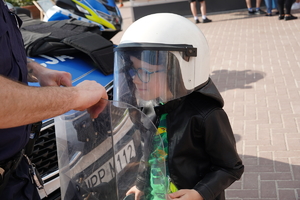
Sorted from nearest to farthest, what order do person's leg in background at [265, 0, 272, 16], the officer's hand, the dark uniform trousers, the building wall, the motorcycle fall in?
1. the officer's hand
2. the dark uniform trousers
3. the motorcycle
4. person's leg in background at [265, 0, 272, 16]
5. the building wall

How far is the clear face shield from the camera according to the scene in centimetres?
192

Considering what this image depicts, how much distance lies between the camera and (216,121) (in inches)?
73.0

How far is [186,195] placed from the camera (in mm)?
1776

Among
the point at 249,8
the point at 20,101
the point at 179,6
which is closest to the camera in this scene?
the point at 20,101

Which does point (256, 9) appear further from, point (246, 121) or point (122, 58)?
point (122, 58)

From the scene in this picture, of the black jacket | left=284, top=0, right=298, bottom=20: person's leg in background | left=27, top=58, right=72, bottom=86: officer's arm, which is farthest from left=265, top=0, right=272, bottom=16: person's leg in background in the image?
left=27, top=58, right=72, bottom=86: officer's arm

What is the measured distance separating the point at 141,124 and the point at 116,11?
3.78m

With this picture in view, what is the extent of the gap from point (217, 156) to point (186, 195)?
0.25 m

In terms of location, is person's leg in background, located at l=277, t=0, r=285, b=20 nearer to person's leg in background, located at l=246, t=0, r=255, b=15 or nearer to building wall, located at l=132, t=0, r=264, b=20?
person's leg in background, located at l=246, t=0, r=255, b=15

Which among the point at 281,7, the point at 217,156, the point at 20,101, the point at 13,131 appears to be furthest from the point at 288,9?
the point at 20,101

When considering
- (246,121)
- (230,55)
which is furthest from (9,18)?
(230,55)

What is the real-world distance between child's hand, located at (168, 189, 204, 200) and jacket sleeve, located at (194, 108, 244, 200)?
0.02 metres

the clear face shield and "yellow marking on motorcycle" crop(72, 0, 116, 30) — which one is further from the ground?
the clear face shield

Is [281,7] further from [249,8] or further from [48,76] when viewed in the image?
[48,76]
